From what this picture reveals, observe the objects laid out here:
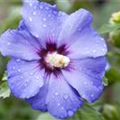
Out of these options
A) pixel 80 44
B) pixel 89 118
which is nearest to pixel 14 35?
pixel 80 44

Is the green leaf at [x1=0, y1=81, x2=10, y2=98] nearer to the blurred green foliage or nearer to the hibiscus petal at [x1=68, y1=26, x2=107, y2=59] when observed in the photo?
the blurred green foliage

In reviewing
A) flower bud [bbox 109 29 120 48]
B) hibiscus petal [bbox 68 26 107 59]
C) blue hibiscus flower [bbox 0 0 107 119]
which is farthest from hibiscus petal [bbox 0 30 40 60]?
flower bud [bbox 109 29 120 48]

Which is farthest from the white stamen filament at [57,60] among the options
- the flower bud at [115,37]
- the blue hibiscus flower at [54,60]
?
the flower bud at [115,37]

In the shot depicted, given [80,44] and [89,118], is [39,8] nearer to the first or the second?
[80,44]

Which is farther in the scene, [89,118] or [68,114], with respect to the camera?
[89,118]

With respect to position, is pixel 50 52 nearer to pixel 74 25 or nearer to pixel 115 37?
pixel 74 25

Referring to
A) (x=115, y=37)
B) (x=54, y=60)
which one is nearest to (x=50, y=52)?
(x=54, y=60)

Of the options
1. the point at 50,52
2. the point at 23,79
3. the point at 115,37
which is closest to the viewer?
the point at 23,79

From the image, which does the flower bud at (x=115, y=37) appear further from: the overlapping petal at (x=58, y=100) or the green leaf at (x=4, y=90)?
the green leaf at (x=4, y=90)
